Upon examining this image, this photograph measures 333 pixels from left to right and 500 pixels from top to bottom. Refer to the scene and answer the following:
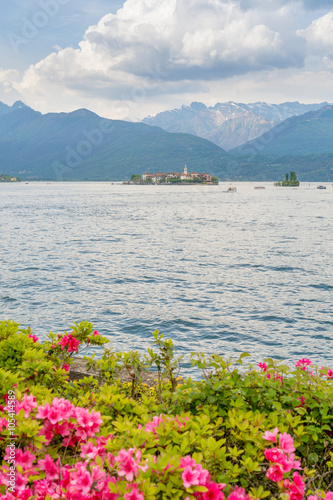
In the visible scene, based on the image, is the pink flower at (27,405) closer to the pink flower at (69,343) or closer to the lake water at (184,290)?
the pink flower at (69,343)

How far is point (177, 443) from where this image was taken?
365 cm

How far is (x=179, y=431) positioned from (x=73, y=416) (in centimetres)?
104

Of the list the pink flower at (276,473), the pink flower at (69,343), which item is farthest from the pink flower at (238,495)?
the pink flower at (69,343)

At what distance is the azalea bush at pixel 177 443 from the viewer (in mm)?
3049

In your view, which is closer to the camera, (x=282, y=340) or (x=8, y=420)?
(x=8, y=420)

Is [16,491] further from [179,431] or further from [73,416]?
[179,431]

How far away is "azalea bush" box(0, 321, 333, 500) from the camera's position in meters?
3.05

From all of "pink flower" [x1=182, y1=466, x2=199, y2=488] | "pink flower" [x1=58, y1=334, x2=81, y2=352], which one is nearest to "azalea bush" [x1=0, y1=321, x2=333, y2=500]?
"pink flower" [x1=182, y1=466, x2=199, y2=488]

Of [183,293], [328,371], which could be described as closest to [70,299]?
[183,293]

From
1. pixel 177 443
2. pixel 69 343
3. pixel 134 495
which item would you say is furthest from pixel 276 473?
pixel 69 343

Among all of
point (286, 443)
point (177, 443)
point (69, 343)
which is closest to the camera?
point (286, 443)

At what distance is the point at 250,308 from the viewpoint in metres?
22.6

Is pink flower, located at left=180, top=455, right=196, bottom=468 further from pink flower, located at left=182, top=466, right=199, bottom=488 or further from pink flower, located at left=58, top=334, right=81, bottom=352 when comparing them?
pink flower, located at left=58, top=334, right=81, bottom=352

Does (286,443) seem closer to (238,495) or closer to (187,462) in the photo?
(238,495)
